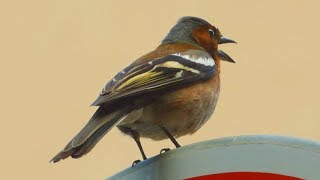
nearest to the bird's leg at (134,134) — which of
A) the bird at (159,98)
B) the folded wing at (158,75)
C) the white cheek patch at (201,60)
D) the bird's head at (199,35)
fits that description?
the bird at (159,98)

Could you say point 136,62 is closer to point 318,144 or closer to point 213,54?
point 213,54

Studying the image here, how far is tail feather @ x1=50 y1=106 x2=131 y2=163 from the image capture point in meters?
3.87

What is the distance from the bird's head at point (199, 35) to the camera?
6410mm

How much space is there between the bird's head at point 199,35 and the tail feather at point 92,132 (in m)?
1.97

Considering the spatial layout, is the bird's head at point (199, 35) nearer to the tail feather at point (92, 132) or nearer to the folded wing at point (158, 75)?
the folded wing at point (158, 75)

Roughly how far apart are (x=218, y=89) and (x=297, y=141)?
105 inches

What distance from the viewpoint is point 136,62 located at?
5258 millimetres

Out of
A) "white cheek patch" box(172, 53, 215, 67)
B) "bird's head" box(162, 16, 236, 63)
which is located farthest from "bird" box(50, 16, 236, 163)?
"bird's head" box(162, 16, 236, 63)

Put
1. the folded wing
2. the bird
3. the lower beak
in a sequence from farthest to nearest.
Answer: the lower beak < the folded wing < the bird

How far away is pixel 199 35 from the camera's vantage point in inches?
255

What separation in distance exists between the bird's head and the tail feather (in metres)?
1.97

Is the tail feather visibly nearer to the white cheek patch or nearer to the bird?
the bird

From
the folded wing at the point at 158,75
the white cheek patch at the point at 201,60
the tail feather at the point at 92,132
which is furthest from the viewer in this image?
the white cheek patch at the point at 201,60

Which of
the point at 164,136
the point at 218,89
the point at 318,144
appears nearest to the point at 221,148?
the point at 318,144
